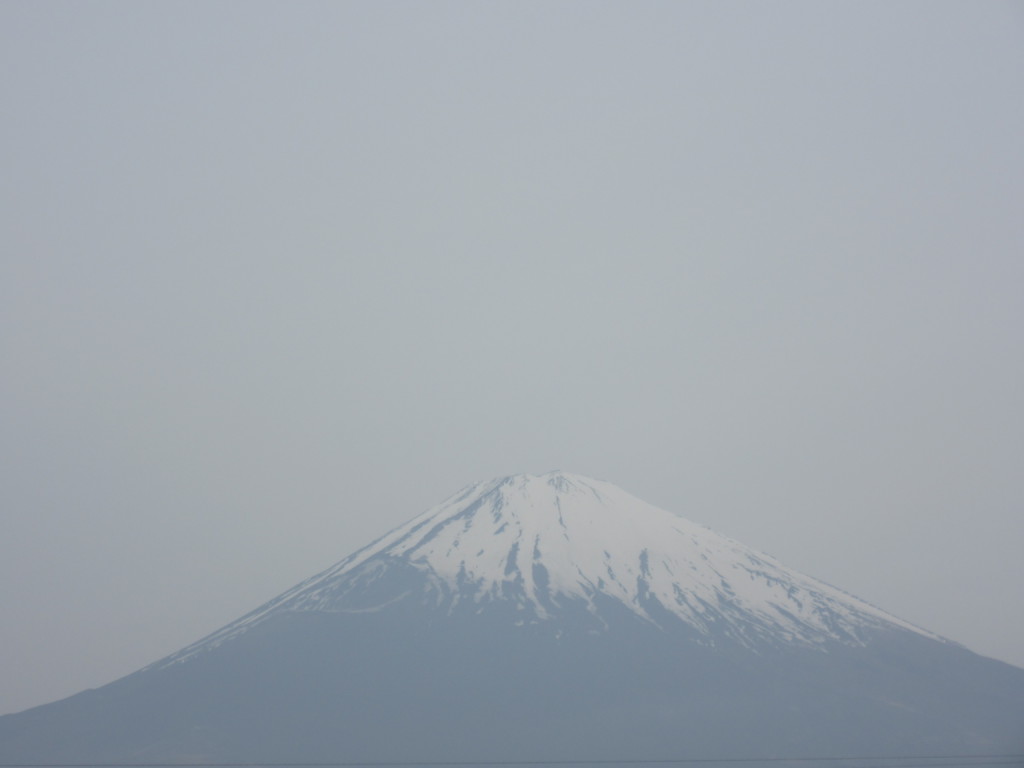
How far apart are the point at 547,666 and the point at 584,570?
540 inches

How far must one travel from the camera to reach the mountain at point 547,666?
87.7 metres

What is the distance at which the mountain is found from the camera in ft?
288

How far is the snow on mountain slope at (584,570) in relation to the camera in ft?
351

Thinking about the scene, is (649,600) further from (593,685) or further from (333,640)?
(333,640)

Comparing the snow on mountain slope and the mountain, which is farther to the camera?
the snow on mountain slope

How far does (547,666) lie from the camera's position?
98688 mm

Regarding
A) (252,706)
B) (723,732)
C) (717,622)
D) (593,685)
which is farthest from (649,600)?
(252,706)

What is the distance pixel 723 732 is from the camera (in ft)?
288

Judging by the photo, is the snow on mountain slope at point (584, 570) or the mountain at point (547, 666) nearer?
the mountain at point (547, 666)

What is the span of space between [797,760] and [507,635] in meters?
28.9

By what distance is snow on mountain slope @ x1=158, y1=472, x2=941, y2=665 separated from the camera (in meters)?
107

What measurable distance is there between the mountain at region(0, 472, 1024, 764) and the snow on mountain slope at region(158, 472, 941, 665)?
0.22 metres

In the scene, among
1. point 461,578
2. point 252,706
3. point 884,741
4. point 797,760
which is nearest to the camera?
point 797,760

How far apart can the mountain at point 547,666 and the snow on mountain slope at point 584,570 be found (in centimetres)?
22
